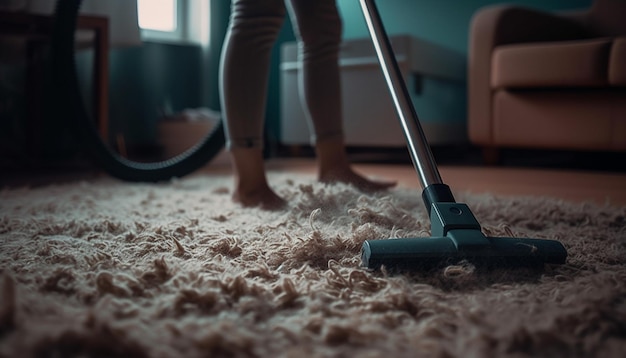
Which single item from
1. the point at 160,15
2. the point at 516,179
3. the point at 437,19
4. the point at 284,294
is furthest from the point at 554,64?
the point at 160,15

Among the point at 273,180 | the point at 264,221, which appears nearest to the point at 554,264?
the point at 264,221

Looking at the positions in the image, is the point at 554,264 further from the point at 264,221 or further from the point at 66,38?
the point at 66,38

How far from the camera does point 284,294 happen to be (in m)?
0.52

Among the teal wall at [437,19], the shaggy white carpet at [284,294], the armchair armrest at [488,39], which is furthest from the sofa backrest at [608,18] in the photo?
the shaggy white carpet at [284,294]

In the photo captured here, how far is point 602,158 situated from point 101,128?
198 centimetres

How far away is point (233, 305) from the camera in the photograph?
50 cm

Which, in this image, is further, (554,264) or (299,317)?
(554,264)

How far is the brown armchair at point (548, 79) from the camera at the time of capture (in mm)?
1832

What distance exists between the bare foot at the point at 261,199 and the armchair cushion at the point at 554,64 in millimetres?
1212

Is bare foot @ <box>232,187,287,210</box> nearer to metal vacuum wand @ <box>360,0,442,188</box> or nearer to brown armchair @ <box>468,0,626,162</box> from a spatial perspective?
metal vacuum wand @ <box>360,0,442,188</box>

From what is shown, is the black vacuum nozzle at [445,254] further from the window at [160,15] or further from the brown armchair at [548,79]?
the window at [160,15]

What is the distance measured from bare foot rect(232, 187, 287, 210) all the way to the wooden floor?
0.53 m

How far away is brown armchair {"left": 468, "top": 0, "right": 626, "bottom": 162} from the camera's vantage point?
6.01 feet

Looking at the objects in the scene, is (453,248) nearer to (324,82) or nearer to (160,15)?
(324,82)
